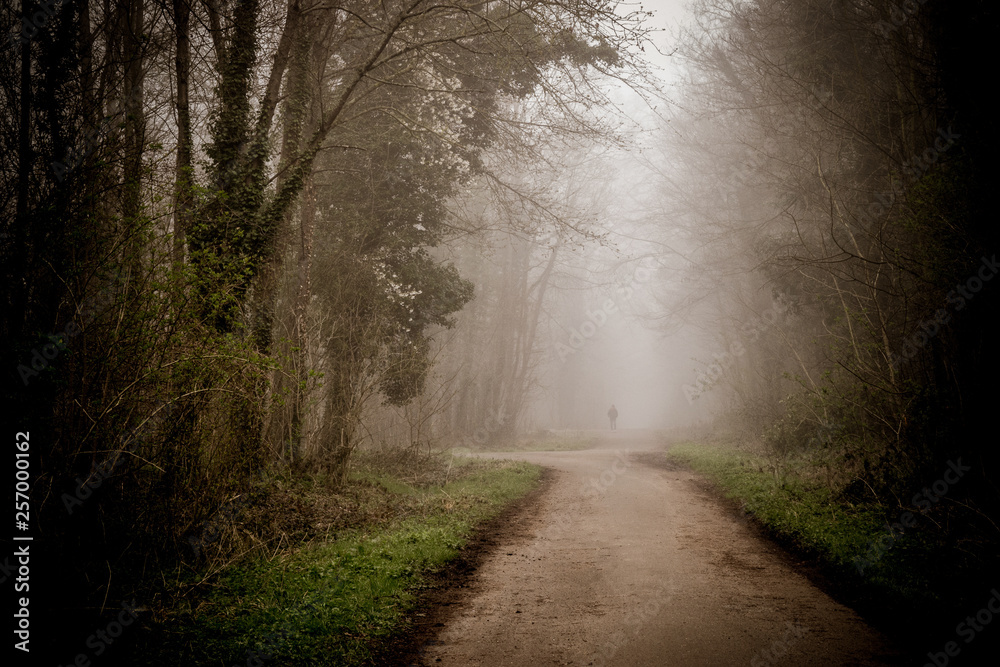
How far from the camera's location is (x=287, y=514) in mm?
6930

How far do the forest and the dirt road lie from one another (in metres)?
1.35

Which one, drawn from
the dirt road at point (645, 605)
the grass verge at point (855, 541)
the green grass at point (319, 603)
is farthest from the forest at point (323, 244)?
the dirt road at point (645, 605)

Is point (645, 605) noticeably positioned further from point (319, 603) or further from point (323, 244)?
point (323, 244)

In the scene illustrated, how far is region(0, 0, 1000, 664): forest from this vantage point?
14.5ft

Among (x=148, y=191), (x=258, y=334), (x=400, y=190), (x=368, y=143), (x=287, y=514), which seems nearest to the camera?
(x=148, y=191)

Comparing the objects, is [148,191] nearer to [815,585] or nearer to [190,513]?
[190,513]

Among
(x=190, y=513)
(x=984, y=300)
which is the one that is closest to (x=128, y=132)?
(x=190, y=513)

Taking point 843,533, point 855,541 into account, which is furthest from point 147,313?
point 843,533

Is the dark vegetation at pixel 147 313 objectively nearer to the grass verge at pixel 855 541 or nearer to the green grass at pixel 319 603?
the green grass at pixel 319 603

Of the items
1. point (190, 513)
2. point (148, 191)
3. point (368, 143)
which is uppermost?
point (368, 143)

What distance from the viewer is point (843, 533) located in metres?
6.30

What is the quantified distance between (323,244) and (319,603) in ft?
32.0

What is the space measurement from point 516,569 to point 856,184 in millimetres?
9825

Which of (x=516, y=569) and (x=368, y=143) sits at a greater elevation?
(x=368, y=143)
